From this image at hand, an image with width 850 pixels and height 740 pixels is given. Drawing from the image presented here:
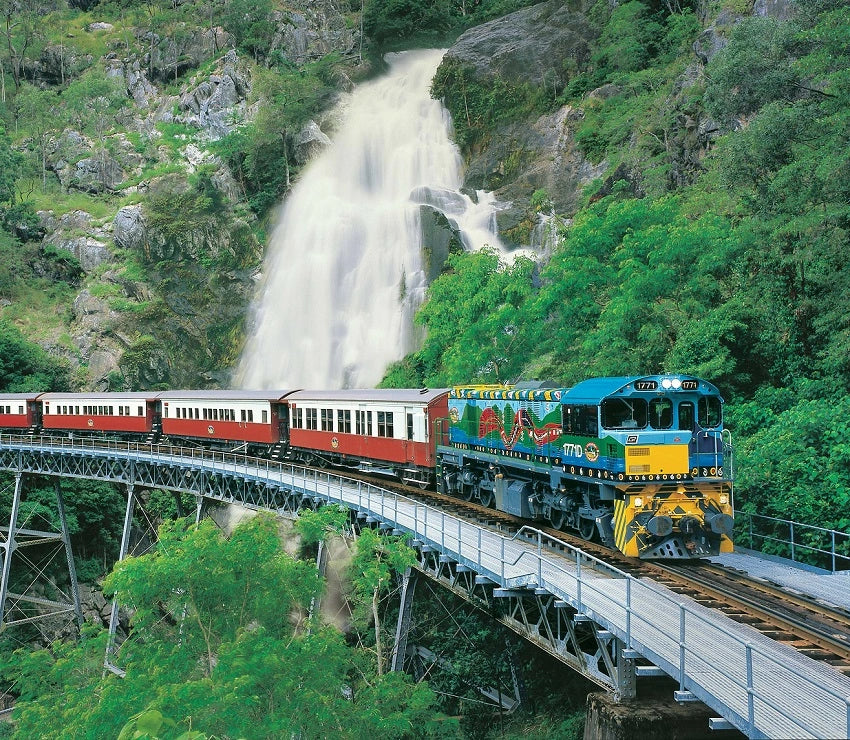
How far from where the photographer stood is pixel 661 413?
16.5 m

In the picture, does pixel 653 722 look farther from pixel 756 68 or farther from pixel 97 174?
pixel 97 174

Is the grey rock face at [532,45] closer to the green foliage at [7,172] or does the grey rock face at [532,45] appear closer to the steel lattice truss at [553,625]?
the green foliage at [7,172]

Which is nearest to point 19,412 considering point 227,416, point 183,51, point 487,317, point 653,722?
point 227,416

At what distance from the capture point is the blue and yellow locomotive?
51.5 feet

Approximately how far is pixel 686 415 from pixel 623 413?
132 centimetres

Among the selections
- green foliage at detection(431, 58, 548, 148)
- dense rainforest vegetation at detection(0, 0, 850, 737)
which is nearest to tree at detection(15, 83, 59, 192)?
dense rainforest vegetation at detection(0, 0, 850, 737)

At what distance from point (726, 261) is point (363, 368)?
34.9 m

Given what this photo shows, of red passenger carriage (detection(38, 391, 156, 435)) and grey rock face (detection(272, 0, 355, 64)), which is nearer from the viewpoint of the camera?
red passenger carriage (detection(38, 391, 156, 435))

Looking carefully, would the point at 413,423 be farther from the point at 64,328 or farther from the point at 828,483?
the point at 64,328

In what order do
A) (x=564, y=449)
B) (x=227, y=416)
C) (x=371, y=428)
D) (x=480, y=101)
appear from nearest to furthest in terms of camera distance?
1. (x=564, y=449)
2. (x=371, y=428)
3. (x=227, y=416)
4. (x=480, y=101)

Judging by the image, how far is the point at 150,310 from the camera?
220 ft

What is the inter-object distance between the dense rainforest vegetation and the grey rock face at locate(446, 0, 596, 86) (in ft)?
4.19

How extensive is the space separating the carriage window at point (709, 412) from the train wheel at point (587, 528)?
311cm

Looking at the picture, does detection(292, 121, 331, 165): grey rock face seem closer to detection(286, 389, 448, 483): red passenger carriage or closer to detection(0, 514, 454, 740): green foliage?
detection(286, 389, 448, 483): red passenger carriage
